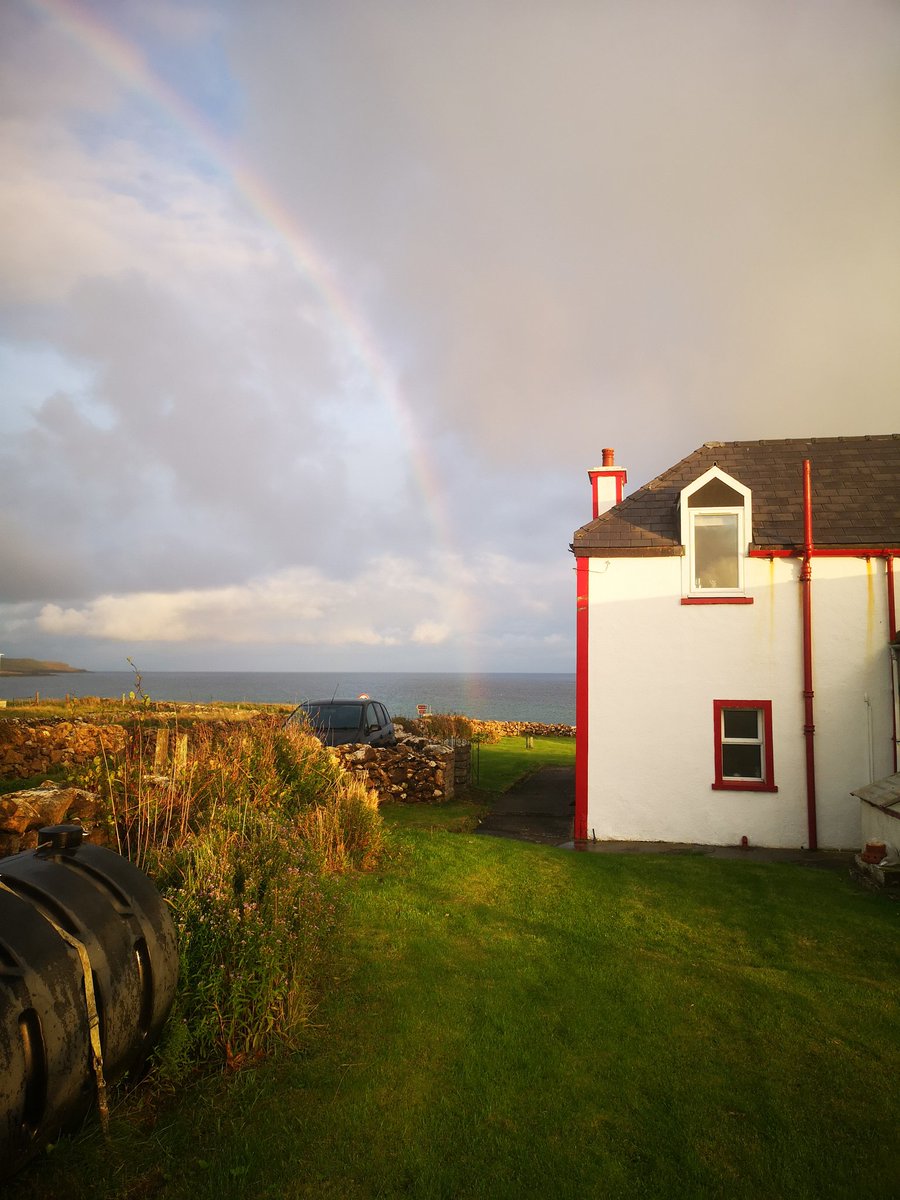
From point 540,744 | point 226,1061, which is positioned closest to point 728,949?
point 226,1061

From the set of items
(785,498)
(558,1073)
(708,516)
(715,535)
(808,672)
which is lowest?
(558,1073)

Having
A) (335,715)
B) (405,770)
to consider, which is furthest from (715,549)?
(335,715)

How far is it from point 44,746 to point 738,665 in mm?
14313

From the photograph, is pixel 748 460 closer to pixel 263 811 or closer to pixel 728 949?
pixel 728 949

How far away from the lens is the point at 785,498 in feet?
43.3

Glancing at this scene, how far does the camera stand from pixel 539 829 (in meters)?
12.9

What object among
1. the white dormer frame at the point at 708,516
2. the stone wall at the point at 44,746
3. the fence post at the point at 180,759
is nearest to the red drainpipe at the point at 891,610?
the white dormer frame at the point at 708,516

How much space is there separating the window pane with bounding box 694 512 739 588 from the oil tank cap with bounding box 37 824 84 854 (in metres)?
11.0

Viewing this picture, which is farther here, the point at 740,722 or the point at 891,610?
the point at 740,722

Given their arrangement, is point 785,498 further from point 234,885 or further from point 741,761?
point 234,885

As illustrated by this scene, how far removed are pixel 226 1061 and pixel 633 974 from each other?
3.65 metres

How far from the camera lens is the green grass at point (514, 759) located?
18444 millimetres

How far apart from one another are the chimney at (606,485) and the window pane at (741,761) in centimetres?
521

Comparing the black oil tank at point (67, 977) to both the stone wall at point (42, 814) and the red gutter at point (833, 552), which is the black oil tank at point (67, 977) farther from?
the red gutter at point (833, 552)
